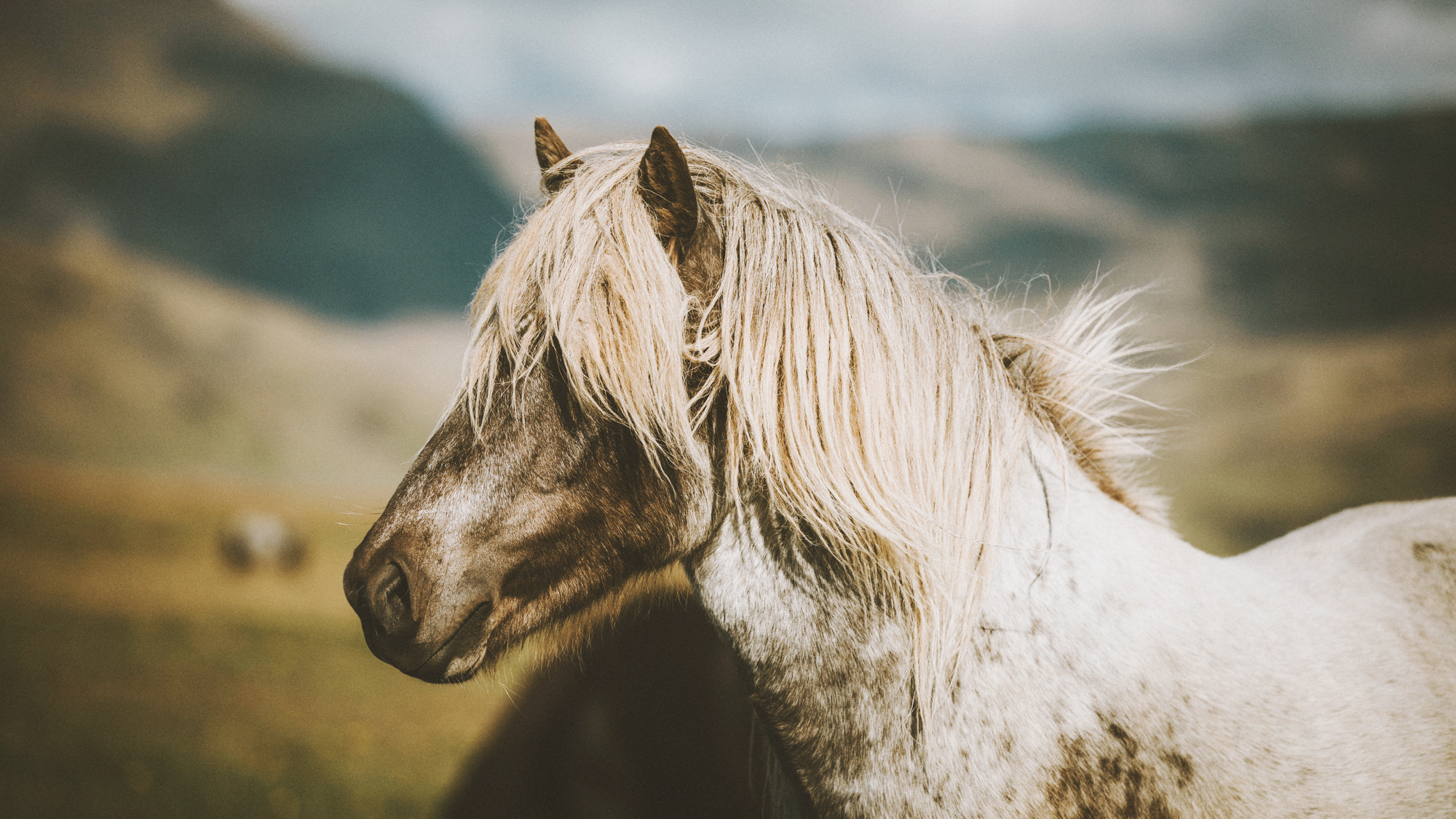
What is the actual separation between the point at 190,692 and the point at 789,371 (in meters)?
7.95

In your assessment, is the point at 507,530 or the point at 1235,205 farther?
the point at 1235,205

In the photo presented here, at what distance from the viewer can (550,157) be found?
154 cm

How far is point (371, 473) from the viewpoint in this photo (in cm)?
2681

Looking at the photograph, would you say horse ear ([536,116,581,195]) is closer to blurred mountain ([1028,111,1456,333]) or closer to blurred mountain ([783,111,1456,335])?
blurred mountain ([783,111,1456,335])

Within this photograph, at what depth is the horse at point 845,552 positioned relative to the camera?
46.9 inches

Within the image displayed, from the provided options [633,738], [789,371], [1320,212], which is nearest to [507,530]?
[789,371]

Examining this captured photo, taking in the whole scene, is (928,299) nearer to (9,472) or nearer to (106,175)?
(9,472)

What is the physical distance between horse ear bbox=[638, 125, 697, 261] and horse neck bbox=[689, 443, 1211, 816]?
0.56 meters

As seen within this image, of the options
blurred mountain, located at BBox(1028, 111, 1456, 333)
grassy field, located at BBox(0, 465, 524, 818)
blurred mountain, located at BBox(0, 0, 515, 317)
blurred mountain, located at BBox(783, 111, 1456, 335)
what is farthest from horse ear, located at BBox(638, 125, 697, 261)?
blurred mountain, located at BBox(1028, 111, 1456, 333)

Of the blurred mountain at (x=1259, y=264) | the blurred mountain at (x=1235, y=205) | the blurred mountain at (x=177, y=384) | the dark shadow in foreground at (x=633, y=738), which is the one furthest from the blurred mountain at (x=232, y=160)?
the dark shadow in foreground at (x=633, y=738)

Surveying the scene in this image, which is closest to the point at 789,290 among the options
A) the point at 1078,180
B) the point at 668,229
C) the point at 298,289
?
the point at 668,229

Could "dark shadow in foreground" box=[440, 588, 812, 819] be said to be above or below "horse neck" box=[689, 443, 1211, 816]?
below

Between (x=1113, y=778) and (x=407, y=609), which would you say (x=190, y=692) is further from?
(x=1113, y=778)

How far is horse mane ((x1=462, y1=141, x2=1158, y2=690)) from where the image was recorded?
3.96ft
